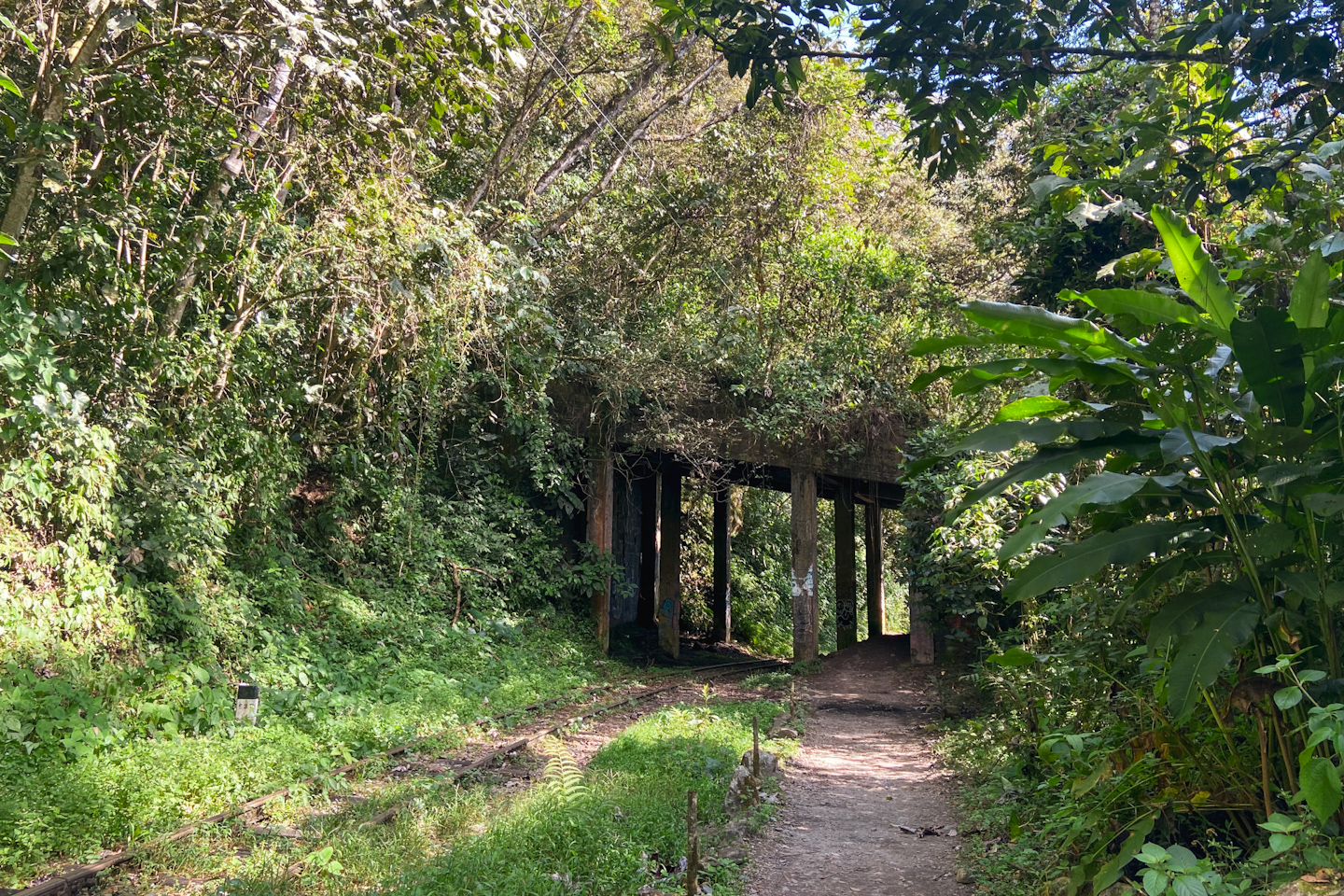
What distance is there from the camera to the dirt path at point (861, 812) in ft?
17.5

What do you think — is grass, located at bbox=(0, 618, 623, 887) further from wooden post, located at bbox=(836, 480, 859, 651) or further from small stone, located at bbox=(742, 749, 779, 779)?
wooden post, located at bbox=(836, 480, 859, 651)

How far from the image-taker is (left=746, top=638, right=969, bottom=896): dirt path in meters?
5.34

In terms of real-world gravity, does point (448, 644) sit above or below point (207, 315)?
below

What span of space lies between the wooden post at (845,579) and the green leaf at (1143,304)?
18146mm

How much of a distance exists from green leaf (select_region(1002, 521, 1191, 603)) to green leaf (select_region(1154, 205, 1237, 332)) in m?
0.83

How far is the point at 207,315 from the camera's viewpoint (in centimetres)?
872

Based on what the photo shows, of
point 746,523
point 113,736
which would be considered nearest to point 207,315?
point 113,736

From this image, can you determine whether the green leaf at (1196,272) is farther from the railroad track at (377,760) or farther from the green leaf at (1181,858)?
the railroad track at (377,760)

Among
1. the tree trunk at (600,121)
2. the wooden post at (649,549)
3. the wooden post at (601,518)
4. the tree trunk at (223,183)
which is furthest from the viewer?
A: the wooden post at (649,549)

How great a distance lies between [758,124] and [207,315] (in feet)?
30.9

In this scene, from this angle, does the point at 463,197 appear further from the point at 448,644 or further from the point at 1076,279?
the point at 1076,279

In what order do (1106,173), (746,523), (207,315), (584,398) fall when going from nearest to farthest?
(1106,173) < (207,315) < (584,398) < (746,523)

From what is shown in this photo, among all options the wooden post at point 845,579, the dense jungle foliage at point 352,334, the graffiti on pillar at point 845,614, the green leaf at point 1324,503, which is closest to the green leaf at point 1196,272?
the green leaf at point 1324,503

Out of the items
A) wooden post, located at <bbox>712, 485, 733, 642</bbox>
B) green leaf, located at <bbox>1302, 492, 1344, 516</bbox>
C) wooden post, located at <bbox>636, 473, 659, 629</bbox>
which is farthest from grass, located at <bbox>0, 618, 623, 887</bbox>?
wooden post, located at <bbox>712, 485, 733, 642</bbox>
